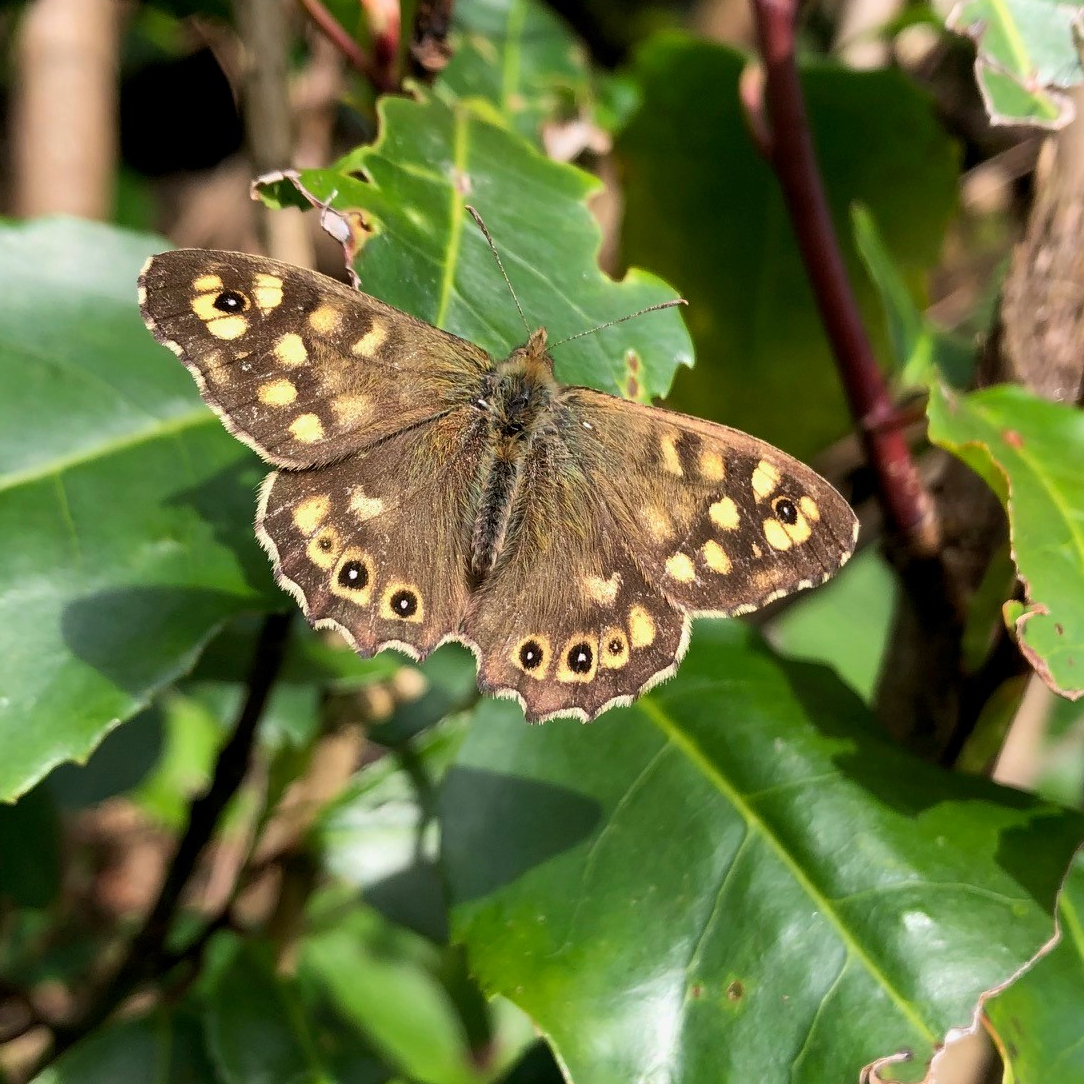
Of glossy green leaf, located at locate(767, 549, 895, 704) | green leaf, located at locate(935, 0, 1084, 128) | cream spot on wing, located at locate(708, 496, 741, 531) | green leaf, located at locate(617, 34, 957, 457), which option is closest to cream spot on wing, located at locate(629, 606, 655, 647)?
cream spot on wing, located at locate(708, 496, 741, 531)

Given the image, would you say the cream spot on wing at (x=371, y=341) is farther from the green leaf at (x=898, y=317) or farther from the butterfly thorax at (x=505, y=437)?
the green leaf at (x=898, y=317)

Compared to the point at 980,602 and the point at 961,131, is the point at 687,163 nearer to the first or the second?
the point at 961,131

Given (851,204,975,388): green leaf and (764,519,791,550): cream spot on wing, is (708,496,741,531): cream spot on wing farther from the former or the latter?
(851,204,975,388): green leaf

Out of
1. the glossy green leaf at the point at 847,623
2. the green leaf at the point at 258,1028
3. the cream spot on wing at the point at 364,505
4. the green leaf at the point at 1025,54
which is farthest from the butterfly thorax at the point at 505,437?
the glossy green leaf at the point at 847,623

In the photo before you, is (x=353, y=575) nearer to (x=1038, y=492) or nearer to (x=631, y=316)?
(x=631, y=316)

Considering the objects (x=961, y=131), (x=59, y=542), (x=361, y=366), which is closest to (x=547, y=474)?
(x=361, y=366)

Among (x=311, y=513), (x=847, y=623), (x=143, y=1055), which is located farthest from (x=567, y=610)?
(x=847, y=623)
